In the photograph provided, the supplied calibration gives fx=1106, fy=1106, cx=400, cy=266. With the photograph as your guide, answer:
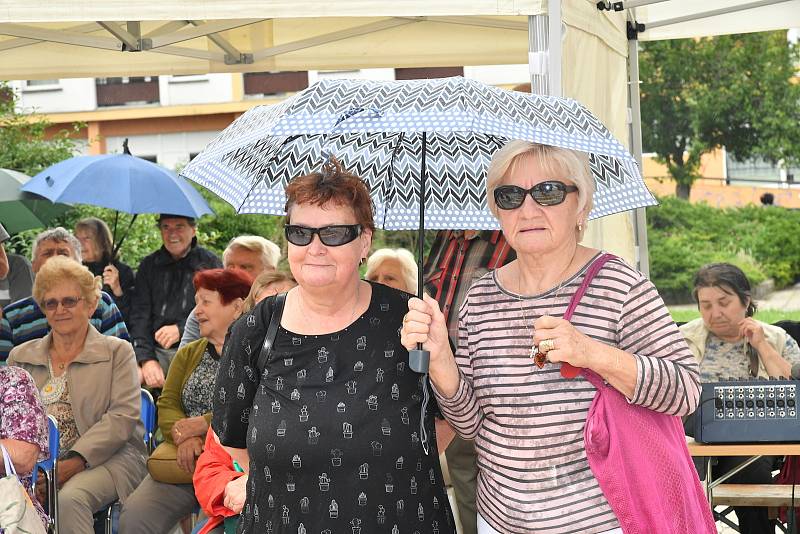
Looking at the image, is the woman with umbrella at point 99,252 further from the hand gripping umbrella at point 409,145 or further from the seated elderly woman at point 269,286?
the hand gripping umbrella at point 409,145

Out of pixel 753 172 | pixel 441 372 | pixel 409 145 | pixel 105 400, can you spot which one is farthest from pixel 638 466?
pixel 753 172

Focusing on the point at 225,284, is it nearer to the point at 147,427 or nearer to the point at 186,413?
the point at 186,413

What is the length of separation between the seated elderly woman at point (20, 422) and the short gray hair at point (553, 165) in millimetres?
2146

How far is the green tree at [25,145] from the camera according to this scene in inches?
592

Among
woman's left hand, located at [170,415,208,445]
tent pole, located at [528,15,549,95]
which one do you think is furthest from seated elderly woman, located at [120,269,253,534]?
tent pole, located at [528,15,549,95]

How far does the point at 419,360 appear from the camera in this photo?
2840mm

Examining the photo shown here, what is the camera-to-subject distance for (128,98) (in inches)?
1195

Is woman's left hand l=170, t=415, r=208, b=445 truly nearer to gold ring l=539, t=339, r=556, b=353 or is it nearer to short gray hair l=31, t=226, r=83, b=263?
short gray hair l=31, t=226, r=83, b=263

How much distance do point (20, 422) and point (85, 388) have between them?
3.97 ft

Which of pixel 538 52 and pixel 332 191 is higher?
pixel 538 52

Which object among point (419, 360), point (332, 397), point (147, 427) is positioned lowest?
point (147, 427)

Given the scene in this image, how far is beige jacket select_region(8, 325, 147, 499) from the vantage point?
530cm

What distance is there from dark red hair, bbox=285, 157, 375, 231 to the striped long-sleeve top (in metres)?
0.49

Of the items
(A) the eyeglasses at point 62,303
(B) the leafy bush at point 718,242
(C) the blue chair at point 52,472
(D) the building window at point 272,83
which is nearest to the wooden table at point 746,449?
(C) the blue chair at point 52,472
